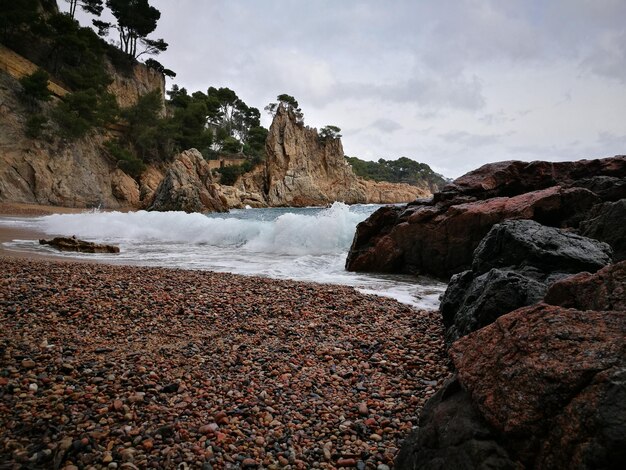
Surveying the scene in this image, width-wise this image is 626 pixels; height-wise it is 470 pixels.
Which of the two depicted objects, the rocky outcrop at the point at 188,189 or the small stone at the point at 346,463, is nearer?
the small stone at the point at 346,463

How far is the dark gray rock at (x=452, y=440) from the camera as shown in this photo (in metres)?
1.56

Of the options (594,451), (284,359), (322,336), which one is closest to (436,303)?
(322,336)

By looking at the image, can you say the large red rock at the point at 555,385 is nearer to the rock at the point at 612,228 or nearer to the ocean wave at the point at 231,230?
the rock at the point at 612,228

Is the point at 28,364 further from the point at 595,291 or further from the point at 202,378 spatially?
the point at 595,291

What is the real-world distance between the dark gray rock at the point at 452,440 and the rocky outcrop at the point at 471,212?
5.81 m

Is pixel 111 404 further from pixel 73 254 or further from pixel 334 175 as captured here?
pixel 334 175

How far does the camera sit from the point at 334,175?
203 ft

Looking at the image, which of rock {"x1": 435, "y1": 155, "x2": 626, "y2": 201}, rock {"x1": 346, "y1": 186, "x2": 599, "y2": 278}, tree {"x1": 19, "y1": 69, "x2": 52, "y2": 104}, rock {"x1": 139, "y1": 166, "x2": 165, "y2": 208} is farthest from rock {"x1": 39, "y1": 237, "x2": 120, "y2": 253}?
rock {"x1": 139, "y1": 166, "x2": 165, "y2": 208}

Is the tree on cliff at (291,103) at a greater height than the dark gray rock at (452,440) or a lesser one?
greater

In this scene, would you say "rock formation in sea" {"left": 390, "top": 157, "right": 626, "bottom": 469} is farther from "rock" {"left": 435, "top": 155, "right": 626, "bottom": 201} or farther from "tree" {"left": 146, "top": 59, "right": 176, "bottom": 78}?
"tree" {"left": 146, "top": 59, "right": 176, "bottom": 78}

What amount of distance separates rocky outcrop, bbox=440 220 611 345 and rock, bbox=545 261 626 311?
0.67 metres

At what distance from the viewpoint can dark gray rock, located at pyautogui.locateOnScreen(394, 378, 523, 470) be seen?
156 centimetres

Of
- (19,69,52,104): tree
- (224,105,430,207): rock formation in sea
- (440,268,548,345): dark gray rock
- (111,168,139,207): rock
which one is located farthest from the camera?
(224,105,430,207): rock formation in sea

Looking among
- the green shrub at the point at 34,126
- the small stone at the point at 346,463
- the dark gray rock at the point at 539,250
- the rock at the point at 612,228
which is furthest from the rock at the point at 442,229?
the green shrub at the point at 34,126
